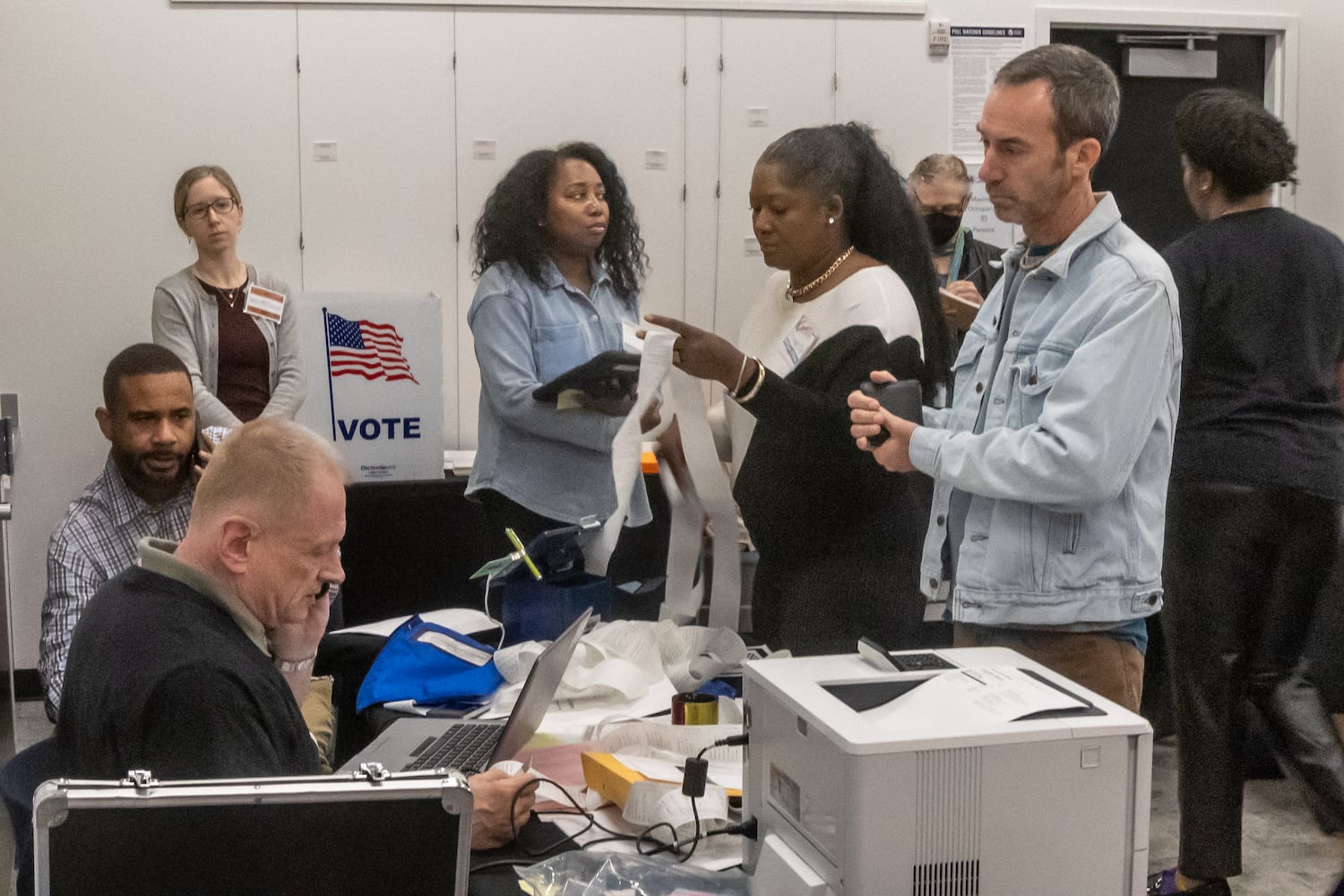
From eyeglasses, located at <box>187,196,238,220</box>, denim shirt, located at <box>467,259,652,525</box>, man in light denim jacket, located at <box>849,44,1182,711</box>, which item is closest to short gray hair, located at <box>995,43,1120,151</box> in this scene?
man in light denim jacket, located at <box>849,44,1182,711</box>

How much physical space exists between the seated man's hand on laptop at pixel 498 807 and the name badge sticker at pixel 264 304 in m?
3.16

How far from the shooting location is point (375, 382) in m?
4.64

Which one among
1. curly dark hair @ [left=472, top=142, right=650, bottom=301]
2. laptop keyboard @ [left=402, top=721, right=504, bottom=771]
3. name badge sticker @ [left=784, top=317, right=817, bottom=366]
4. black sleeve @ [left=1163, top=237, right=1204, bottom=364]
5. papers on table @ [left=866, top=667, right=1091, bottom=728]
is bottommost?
laptop keyboard @ [left=402, top=721, right=504, bottom=771]

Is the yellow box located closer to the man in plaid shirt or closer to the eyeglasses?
the man in plaid shirt

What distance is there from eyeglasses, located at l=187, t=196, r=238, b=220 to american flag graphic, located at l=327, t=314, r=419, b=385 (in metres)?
0.52

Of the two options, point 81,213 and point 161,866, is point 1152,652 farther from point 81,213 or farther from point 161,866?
point 81,213

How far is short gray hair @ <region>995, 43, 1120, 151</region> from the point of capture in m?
1.75

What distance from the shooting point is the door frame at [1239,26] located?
5.32 metres

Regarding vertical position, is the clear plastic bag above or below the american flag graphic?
below

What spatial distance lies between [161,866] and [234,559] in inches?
19.8

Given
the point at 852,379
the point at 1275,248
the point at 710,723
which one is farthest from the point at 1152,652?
the point at 710,723

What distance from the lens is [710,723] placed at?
1.82 metres

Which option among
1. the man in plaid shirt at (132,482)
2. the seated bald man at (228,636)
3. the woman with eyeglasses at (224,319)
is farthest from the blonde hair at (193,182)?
the seated bald man at (228,636)

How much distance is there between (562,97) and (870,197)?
2.88m
